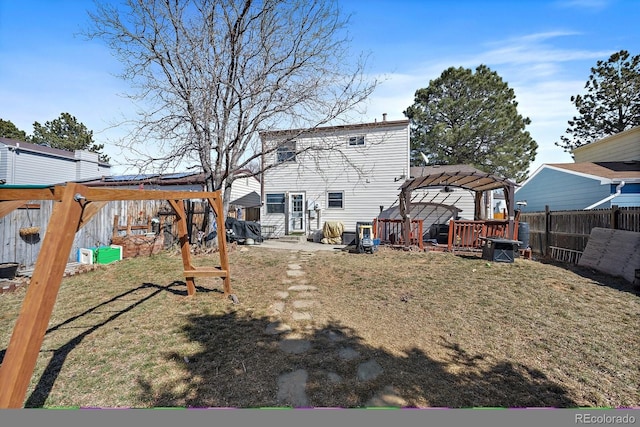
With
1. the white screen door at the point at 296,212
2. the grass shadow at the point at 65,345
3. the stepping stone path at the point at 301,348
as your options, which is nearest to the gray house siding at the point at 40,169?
the white screen door at the point at 296,212

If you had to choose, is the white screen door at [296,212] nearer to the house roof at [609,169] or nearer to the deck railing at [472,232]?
the deck railing at [472,232]

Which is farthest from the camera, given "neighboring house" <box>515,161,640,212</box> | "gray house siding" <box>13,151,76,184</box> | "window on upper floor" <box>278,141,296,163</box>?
"gray house siding" <box>13,151,76,184</box>

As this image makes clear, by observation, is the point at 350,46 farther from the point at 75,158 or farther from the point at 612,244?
the point at 75,158

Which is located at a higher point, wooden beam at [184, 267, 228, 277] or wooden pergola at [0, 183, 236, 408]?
wooden pergola at [0, 183, 236, 408]

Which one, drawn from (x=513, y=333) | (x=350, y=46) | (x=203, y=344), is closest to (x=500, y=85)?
(x=350, y=46)

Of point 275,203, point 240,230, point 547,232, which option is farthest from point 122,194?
point 275,203

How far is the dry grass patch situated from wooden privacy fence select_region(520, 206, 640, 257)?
2030 mm

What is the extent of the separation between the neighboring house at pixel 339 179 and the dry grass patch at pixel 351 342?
8189 millimetres

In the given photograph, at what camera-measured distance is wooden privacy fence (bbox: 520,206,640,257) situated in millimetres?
6746

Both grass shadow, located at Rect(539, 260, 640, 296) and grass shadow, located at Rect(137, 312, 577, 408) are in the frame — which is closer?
grass shadow, located at Rect(137, 312, 577, 408)

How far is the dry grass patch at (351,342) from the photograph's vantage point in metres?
2.23

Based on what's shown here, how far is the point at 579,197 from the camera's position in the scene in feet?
38.7

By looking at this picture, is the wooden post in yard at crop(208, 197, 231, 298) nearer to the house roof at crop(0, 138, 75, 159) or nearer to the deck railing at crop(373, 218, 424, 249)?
the deck railing at crop(373, 218, 424, 249)

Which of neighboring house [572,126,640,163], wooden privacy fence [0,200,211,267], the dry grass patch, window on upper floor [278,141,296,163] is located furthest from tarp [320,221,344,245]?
neighboring house [572,126,640,163]
